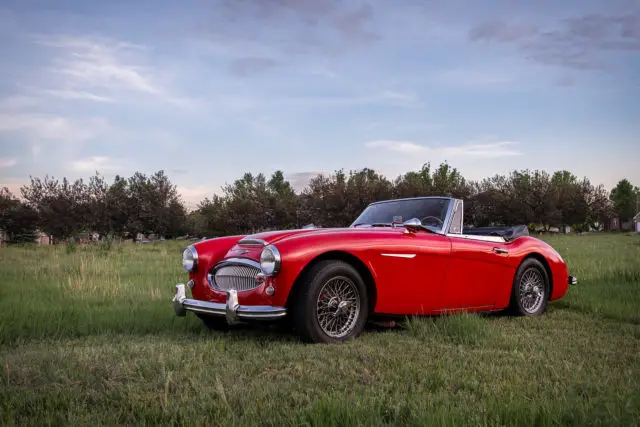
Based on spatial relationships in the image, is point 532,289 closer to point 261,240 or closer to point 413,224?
point 413,224

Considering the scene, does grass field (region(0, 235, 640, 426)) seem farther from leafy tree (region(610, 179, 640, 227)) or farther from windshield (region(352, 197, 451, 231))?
leafy tree (region(610, 179, 640, 227))

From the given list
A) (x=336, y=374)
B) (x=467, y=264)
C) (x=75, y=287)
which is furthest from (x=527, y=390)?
(x=75, y=287)

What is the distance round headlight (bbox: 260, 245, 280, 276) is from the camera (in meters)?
4.93

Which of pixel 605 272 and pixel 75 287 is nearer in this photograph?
pixel 75 287

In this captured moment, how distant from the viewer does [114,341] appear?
537cm

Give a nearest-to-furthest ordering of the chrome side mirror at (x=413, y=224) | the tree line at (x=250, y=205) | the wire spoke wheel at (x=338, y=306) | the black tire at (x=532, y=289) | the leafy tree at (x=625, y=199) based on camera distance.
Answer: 1. the wire spoke wheel at (x=338, y=306)
2. the chrome side mirror at (x=413, y=224)
3. the black tire at (x=532, y=289)
4. the tree line at (x=250, y=205)
5. the leafy tree at (x=625, y=199)

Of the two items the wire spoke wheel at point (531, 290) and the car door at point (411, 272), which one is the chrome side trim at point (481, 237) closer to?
the car door at point (411, 272)

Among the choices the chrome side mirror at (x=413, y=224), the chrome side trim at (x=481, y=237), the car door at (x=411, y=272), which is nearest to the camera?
the car door at (x=411, y=272)

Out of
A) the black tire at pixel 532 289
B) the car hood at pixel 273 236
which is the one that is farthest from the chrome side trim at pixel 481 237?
the car hood at pixel 273 236

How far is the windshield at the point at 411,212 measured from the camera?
643 cm

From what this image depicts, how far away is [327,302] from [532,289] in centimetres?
312

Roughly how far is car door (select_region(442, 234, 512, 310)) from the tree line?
109 feet

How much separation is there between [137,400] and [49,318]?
11.1ft

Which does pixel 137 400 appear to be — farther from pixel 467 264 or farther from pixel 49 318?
pixel 467 264
